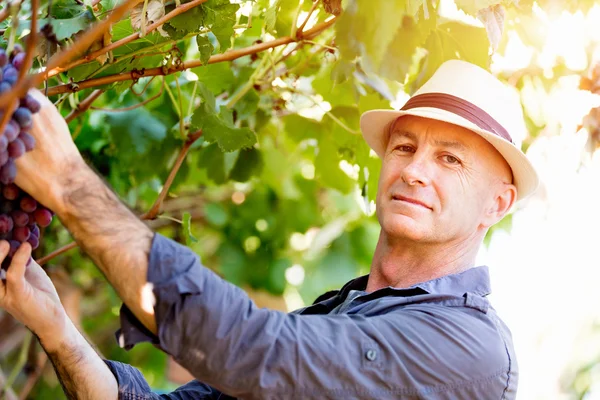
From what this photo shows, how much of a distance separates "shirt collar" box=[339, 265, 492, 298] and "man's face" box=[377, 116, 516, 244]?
143mm

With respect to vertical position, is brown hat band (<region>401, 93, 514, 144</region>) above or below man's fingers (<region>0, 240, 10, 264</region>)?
above

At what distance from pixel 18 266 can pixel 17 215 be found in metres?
0.17

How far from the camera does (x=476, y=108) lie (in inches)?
109

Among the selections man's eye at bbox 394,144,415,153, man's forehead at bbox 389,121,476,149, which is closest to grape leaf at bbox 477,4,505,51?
man's forehead at bbox 389,121,476,149

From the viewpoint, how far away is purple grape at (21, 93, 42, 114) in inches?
58.7

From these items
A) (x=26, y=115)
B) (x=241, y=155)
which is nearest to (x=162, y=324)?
(x=26, y=115)

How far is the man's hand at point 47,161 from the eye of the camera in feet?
5.11

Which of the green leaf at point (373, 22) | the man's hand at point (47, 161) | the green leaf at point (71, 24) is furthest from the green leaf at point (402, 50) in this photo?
the man's hand at point (47, 161)

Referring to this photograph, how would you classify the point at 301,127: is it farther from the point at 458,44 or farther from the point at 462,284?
the point at 462,284

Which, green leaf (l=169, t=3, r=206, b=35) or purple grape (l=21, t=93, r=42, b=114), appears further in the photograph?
green leaf (l=169, t=3, r=206, b=35)

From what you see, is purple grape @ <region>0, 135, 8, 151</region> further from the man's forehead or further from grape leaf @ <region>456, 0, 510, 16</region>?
the man's forehead

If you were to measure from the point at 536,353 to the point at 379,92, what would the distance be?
15.8 ft

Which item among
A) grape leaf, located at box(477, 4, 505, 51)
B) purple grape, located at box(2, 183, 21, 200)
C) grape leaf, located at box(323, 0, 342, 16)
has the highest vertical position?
grape leaf, located at box(477, 4, 505, 51)

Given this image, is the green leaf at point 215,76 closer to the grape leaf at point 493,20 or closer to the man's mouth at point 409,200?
the man's mouth at point 409,200
